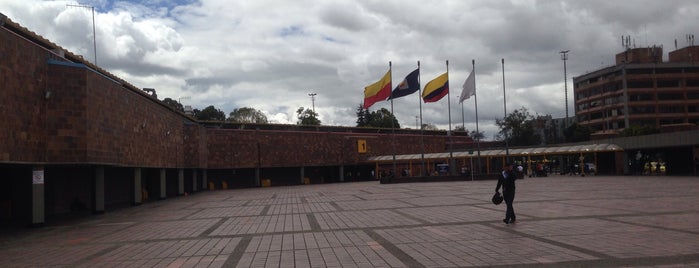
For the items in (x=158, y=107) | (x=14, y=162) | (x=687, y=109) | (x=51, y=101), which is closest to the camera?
(x=14, y=162)

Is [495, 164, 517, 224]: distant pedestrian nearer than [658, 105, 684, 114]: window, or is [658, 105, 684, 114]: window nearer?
[495, 164, 517, 224]: distant pedestrian

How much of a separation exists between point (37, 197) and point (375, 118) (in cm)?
9166

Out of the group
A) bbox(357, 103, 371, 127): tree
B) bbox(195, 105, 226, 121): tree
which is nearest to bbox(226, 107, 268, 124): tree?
bbox(195, 105, 226, 121): tree

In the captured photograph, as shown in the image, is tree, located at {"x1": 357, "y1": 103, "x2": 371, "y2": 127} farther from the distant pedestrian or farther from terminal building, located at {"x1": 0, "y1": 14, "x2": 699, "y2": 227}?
the distant pedestrian

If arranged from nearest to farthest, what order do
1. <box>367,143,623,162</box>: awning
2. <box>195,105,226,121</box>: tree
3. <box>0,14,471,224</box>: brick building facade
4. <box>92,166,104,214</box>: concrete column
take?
1. <box>0,14,471,224</box>: brick building facade
2. <box>92,166,104,214</box>: concrete column
3. <box>367,143,623,162</box>: awning
4. <box>195,105,226,121</box>: tree

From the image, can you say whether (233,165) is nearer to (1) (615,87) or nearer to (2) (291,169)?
(2) (291,169)

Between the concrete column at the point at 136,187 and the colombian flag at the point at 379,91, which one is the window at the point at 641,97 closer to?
the colombian flag at the point at 379,91

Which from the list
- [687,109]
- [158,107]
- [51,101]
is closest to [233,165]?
[158,107]

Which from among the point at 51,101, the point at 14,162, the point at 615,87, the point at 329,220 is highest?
the point at 615,87

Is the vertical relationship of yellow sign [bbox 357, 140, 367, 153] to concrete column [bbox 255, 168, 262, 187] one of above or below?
above

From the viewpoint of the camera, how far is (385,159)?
6109cm

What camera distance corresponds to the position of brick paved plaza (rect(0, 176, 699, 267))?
29.4 feet

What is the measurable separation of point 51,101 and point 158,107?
42.9ft

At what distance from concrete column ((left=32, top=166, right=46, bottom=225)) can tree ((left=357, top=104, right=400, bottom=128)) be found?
285 ft
